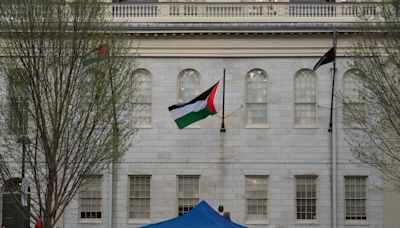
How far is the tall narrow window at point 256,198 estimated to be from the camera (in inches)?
1502

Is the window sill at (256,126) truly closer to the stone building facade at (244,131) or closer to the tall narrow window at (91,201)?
the stone building facade at (244,131)

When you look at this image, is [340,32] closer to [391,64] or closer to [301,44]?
[301,44]

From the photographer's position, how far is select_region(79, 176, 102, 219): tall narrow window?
38.4 m

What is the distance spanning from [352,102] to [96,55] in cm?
1095

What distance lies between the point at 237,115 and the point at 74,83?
1138cm

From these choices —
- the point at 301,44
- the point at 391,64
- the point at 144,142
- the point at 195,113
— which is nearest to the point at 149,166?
the point at 144,142

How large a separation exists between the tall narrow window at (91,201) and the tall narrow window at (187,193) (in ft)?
11.4

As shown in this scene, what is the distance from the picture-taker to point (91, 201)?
3859 cm

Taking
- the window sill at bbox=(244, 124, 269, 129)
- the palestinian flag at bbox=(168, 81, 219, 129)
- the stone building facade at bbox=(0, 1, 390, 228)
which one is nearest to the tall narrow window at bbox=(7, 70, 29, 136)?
the palestinian flag at bbox=(168, 81, 219, 129)

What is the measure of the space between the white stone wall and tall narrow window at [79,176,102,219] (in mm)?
319

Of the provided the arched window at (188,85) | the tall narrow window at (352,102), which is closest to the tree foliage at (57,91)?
the arched window at (188,85)

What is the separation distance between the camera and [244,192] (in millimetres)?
38188

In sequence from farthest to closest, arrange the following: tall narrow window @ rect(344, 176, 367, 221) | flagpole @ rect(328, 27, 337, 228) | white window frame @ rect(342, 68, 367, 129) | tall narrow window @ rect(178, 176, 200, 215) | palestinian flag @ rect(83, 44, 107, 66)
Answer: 1. tall narrow window @ rect(178, 176, 200, 215)
2. tall narrow window @ rect(344, 176, 367, 221)
3. flagpole @ rect(328, 27, 337, 228)
4. white window frame @ rect(342, 68, 367, 129)
5. palestinian flag @ rect(83, 44, 107, 66)

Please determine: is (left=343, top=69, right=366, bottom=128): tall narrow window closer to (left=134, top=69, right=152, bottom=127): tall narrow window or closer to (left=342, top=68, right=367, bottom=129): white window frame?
(left=342, top=68, right=367, bottom=129): white window frame
